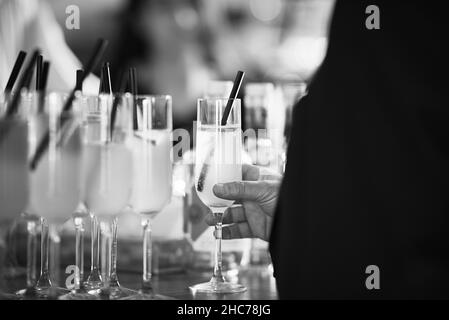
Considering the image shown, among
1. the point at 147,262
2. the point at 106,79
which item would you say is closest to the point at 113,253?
the point at 147,262

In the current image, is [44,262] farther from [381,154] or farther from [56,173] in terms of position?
[381,154]

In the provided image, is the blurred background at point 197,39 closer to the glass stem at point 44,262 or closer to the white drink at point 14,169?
the glass stem at point 44,262

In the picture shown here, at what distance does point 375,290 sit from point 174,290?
1.99 ft

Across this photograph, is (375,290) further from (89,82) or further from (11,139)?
(89,82)

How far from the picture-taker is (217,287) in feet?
6.45

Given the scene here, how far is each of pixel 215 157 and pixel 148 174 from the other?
0.90ft

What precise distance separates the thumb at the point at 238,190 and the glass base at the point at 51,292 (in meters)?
0.43

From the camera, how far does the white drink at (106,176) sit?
5.43ft

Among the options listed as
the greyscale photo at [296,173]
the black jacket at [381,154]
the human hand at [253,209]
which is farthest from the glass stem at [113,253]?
the black jacket at [381,154]

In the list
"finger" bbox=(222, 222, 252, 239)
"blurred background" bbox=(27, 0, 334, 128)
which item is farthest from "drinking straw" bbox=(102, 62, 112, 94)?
"blurred background" bbox=(27, 0, 334, 128)

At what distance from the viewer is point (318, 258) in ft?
5.04

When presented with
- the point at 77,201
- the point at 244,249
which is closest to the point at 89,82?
the point at 244,249

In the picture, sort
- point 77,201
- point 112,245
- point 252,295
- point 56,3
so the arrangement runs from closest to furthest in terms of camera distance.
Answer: point 77,201
point 112,245
point 252,295
point 56,3

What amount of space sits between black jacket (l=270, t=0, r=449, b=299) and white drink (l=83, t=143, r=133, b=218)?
0.37m
